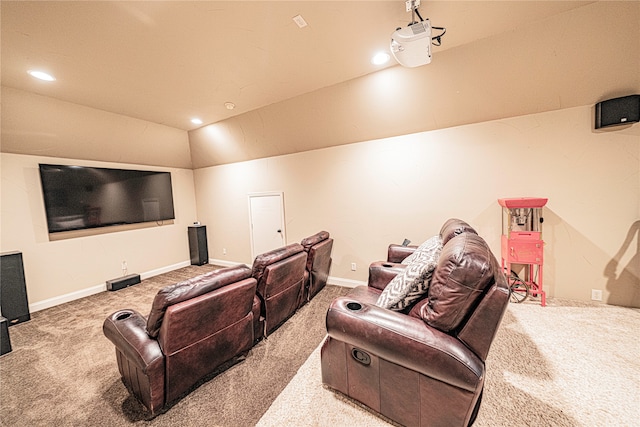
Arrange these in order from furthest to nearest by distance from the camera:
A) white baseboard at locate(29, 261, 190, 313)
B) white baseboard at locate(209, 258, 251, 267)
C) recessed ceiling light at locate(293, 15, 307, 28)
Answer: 1. white baseboard at locate(209, 258, 251, 267)
2. white baseboard at locate(29, 261, 190, 313)
3. recessed ceiling light at locate(293, 15, 307, 28)

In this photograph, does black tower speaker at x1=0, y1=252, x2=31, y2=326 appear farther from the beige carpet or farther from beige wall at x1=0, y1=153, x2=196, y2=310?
the beige carpet

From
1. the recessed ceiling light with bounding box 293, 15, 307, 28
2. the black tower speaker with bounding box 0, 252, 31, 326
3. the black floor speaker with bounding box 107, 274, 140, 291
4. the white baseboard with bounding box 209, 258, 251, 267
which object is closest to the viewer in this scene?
the recessed ceiling light with bounding box 293, 15, 307, 28

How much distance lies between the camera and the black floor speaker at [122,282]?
3.93 meters

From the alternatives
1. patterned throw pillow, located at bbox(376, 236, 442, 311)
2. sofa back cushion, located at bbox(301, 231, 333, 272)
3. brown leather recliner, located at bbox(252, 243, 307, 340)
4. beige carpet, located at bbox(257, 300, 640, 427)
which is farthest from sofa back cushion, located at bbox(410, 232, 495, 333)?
sofa back cushion, located at bbox(301, 231, 333, 272)

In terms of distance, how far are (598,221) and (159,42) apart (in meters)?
5.04

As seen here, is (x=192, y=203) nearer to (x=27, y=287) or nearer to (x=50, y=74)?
(x=27, y=287)

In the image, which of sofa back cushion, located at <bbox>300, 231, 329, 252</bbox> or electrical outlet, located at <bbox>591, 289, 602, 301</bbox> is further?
sofa back cushion, located at <bbox>300, 231, 329, 252</bbox>

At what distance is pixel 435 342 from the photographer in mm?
1127

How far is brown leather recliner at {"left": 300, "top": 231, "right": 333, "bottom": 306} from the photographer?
3039mm

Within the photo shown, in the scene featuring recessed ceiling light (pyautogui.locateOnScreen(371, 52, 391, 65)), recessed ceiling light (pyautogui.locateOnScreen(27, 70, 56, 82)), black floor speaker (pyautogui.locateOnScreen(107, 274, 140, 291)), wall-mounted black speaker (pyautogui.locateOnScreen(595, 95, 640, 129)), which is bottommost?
black floor speaker (pyautogui.locateOnScreen(107, 274, 140, 291))

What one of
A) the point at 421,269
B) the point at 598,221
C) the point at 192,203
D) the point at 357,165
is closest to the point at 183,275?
the point at 192,203

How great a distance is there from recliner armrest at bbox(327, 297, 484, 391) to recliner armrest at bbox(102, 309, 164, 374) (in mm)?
1139

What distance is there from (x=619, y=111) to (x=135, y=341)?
15.6 ft

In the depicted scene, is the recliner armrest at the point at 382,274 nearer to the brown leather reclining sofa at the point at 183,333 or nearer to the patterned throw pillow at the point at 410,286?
the patterned throw pillow at the point at 410,286
